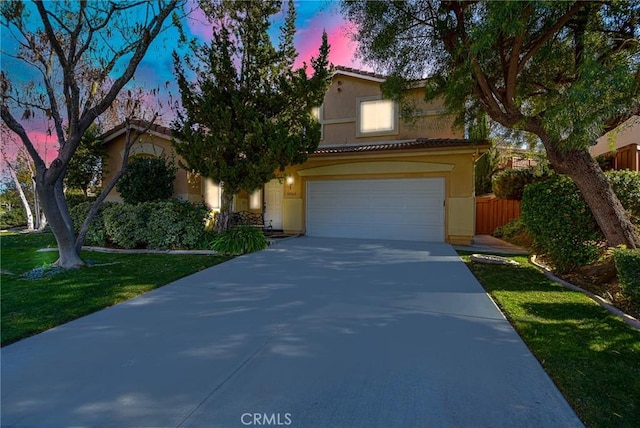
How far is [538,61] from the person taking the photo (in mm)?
7199

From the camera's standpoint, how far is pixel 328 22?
29.7 ft

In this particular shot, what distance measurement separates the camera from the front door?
1438 cm

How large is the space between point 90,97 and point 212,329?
22.0 feet

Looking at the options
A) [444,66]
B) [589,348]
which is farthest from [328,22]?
[589,348]

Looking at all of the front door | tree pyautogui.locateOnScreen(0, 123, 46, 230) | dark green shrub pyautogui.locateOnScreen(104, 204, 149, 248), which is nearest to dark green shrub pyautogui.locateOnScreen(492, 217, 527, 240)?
the front door

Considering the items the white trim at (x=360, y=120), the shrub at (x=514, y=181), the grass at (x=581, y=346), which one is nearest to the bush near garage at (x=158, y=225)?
the white trim at (x=360, y=120)

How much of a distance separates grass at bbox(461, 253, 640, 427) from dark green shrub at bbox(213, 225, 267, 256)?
6.00 metres

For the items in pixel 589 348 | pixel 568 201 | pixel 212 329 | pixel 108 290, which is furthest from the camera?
pixel 568 201

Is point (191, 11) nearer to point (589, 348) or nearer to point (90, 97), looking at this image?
point (90, 97)

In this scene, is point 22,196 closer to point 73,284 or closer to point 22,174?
point 22,174

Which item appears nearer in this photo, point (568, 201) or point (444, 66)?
point (568, 201)

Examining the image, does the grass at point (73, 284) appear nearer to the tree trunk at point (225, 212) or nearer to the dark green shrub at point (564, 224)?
the tree trunk at point (225, 212)

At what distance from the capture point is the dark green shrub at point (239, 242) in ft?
29.6

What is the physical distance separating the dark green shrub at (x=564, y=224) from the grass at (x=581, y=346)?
84 centimetres
